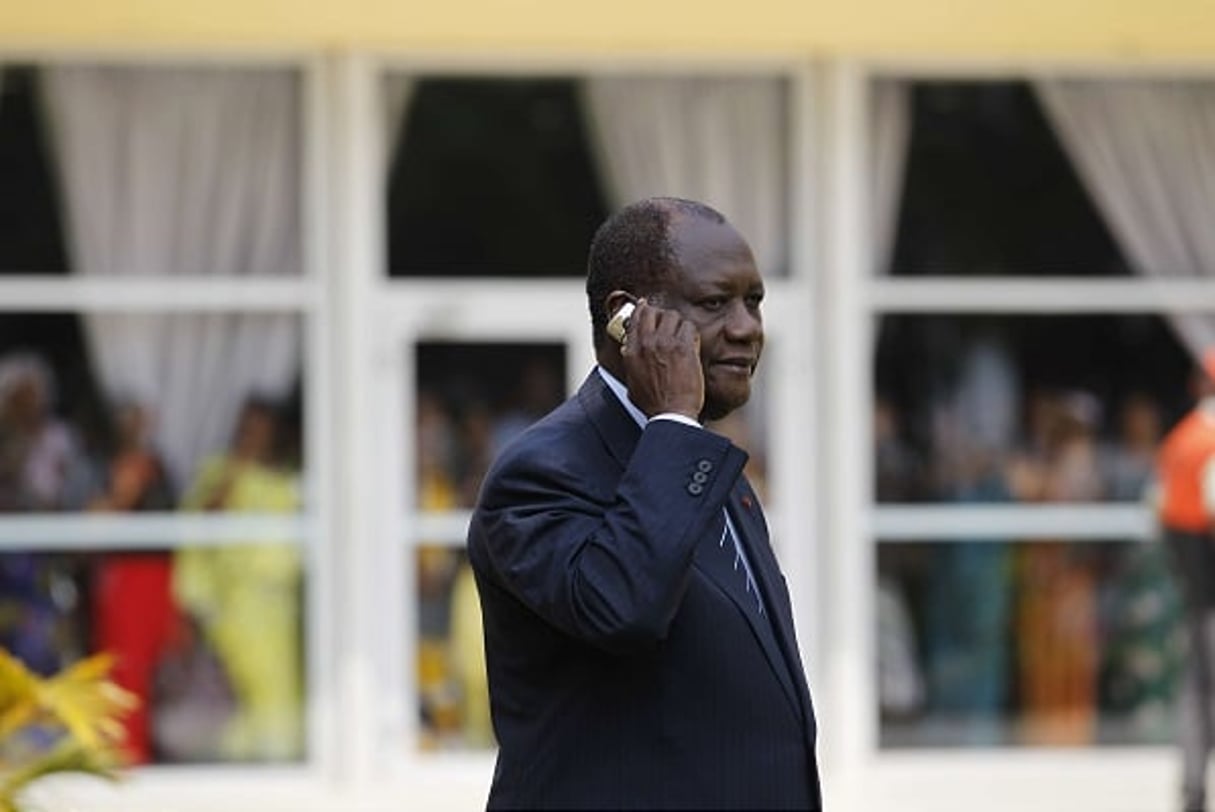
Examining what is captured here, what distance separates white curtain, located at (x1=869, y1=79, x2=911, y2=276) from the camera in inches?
438

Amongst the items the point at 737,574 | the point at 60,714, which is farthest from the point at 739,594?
the point at 60,714

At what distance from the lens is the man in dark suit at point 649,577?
3.23 m

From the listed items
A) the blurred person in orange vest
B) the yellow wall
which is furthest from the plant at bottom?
the blurred person in orange vest

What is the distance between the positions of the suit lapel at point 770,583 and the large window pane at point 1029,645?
25.0ft

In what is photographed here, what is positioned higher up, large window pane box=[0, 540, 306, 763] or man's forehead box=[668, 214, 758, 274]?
man's forehead box=[668, 214, 758, 274]

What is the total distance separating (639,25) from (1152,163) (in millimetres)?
2571

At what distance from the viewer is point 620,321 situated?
3.45 meters

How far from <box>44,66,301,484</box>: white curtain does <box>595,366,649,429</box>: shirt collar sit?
7483mm

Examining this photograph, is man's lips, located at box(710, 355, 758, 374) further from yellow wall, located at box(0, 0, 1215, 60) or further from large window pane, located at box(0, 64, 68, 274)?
large window pane, located at box(0, 64, 68, 274)

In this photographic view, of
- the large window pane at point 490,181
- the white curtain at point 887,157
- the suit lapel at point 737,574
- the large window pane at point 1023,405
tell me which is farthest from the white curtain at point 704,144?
the suit lapel at point 737,574

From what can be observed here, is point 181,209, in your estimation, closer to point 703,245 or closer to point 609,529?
point 703,245

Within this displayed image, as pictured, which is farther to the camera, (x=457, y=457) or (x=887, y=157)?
(x=887, y=157)

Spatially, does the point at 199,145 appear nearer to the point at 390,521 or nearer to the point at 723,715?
the point at 390,521

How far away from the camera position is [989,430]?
11.2 m
